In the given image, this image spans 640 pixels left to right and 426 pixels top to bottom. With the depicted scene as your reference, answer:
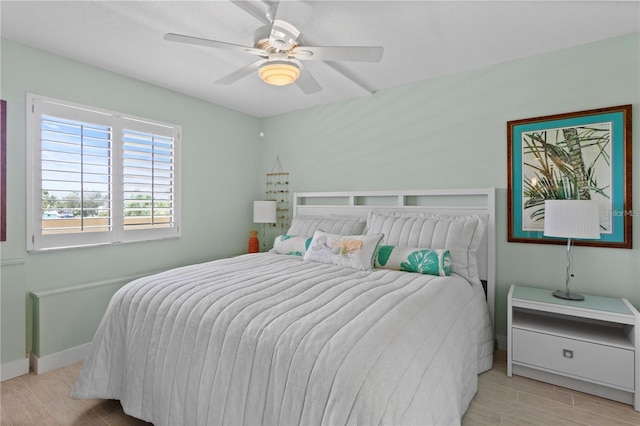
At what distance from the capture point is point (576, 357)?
2.08 m

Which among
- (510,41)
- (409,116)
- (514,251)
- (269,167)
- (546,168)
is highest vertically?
(510,41)

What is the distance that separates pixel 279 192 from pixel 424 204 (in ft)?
6.53

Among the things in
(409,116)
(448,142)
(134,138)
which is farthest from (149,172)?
(448,142)

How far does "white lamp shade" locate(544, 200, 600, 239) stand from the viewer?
210cm

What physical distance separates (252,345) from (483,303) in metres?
1.86

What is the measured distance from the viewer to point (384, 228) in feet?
9.34

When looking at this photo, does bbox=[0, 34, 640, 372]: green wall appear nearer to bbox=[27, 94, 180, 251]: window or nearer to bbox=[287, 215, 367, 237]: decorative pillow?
bbox=[27, 94, 180, 251]: window

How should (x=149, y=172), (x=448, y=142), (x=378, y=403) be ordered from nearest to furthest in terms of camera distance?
(x=378, y=403)
(x=448, y=142)
(x=149, y=172)

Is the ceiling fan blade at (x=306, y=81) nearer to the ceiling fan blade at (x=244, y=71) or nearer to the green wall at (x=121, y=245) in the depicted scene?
the ceiling fan blade at (x=244, y=71)

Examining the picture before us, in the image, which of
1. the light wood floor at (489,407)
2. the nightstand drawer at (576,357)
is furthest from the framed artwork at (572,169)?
the light wood floor at (489,407)

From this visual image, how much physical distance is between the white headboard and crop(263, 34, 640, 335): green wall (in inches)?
3.6

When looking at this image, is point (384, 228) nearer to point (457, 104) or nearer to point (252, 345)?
point (457, 104)

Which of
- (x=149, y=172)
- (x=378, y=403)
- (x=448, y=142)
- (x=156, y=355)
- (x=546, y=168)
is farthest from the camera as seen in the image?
(x=149, y=172)

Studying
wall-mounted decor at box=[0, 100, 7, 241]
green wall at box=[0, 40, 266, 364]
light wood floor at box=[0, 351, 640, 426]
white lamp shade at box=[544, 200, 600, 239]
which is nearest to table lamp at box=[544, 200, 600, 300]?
white lamp shade at box=[544, 200, 600, 239]
